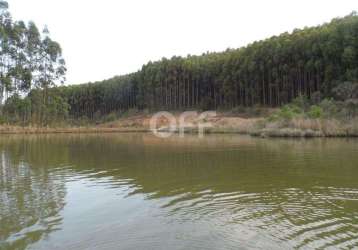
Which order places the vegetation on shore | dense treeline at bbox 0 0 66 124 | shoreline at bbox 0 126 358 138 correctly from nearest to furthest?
shoreline at bbox 0 126 358 138
the vegetation on shore
dense treeline at bbox 0 0 66 124

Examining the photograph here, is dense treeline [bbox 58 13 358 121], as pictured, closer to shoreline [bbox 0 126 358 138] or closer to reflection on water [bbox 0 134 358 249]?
shoreline [bbox 0 126 358 138]

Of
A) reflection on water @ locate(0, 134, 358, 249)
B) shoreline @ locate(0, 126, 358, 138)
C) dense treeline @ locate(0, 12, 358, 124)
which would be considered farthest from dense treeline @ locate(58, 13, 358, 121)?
reflection on water @ locate(0, 134, 358, 249)

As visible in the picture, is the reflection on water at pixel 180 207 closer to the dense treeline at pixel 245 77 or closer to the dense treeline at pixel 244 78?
the dense treeline at pixel 244 78

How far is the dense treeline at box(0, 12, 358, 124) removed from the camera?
39875mm

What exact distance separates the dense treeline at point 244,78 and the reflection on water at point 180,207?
A: 32511mm

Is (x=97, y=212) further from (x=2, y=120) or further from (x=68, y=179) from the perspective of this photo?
(x=2, y=120)

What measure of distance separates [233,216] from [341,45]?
126ft

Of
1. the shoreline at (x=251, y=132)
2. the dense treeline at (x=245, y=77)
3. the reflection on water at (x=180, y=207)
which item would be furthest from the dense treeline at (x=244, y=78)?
the reflection on water at (x=180, y=207)

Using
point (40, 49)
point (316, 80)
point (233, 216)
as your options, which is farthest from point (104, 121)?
point (233, 216)

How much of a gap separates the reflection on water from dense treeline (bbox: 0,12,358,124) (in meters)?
32.5

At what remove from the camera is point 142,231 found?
464 cm

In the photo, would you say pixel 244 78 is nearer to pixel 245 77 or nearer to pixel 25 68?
pixel 245 77

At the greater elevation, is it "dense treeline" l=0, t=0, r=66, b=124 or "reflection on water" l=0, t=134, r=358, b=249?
"dense treeline" l=0, t=0, r=66, b=124

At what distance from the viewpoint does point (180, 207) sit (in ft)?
19.2
